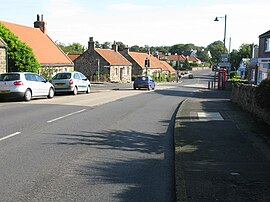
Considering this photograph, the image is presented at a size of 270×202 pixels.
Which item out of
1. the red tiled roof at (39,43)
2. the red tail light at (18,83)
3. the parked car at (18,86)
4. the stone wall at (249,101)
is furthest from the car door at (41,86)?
the red tiled roof at (39,43)

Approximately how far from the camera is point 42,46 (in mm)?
38281

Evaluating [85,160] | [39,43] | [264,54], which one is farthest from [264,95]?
[39,43]

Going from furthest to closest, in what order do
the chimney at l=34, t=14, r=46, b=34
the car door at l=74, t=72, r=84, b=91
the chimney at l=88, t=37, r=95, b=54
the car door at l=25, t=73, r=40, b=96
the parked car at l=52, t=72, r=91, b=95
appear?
the chimney at l=88, t=37, r=95, b=54 < the chimney at l=34, t=14, r=46, b=34 < the car door at l=74, t=72, r=84, b=91 < the parked car at l=52, t=72, r=91, b=95 < the car door at l=25, t=73, r=40, b=96

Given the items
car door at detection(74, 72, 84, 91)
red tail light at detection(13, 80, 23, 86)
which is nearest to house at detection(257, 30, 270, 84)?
car door at detection(74, 72, 84, 91)

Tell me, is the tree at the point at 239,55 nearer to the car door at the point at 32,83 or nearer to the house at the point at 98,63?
the house at the point at 98,63

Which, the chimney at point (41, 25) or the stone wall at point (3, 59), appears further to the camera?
the chimney at point (41, 25)

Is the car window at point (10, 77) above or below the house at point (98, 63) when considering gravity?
below

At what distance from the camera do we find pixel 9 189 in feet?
16.2

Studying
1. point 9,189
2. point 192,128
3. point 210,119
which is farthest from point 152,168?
point 210,119

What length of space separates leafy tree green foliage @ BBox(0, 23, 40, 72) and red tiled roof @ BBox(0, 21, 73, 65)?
19.2 feet

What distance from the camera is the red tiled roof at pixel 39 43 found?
35750 mm

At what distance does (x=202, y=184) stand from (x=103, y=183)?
1.44 m

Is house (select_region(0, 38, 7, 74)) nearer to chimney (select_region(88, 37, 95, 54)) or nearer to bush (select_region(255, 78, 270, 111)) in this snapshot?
bush (select_region(255, 78, 270, 111))

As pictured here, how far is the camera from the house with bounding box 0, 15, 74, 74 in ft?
116
